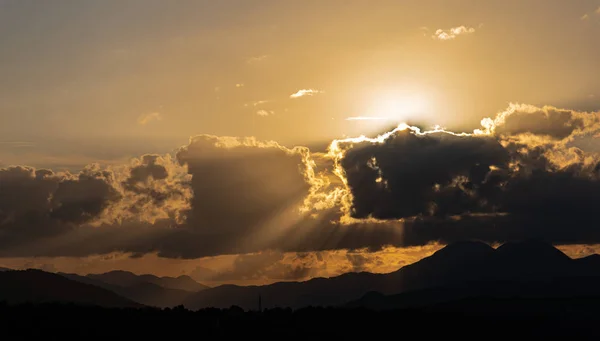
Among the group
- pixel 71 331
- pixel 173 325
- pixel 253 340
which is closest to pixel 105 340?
pixel 71 331

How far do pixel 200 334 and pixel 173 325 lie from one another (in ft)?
34.4

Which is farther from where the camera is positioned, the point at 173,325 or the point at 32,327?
the point at 173,325

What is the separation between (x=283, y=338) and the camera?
7800 inches

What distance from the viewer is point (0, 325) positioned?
184625mm

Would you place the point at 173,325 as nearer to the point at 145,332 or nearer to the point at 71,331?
the point at 145,332

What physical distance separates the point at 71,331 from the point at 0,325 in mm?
18675

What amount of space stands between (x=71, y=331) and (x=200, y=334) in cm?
3004

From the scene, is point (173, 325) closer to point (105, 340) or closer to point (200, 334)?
point (200, 334)

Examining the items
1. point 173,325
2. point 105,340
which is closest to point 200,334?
point 173,325

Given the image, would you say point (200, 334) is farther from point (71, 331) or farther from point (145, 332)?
point (71, 331)

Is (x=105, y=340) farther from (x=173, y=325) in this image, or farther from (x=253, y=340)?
(x=253, y=340)

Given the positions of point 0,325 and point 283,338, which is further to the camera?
point 283,338

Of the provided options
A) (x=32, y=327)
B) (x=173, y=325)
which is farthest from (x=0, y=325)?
(x=173, y=325)

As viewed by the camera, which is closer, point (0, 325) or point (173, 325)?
point (0, 325)
